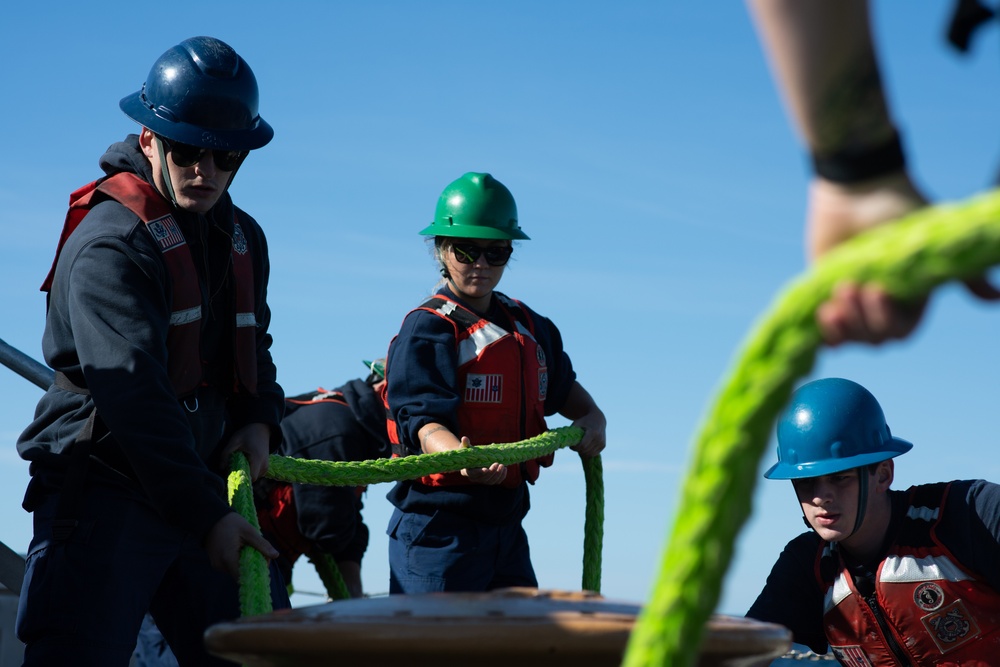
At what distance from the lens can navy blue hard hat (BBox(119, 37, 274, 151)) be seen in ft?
11.2

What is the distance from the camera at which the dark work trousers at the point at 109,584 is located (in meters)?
3.09

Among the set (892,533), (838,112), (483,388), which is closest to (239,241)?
(483,388)

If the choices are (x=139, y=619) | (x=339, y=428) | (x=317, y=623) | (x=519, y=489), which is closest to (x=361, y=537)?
(x=339, y=428)

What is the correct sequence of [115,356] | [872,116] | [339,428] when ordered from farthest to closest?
[339,428] → [115,356] → [872,116]

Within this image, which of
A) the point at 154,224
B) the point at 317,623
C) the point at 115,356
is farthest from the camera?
the point at 154,224

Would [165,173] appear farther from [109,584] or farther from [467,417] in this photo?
[467,417]

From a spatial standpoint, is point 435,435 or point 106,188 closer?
point 106,188

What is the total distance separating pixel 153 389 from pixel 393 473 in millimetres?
1273

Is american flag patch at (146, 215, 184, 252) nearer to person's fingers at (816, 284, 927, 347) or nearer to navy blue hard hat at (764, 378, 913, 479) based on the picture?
navy blue hard hat at (764, 378, 913, 479)

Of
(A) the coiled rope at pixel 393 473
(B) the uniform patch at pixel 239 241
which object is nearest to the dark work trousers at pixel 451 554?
(A) the coiled rope at pixel 393 473

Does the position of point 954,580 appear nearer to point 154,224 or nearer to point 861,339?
point 154,224

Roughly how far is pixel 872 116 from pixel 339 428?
190 inches

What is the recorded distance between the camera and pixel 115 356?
304cm

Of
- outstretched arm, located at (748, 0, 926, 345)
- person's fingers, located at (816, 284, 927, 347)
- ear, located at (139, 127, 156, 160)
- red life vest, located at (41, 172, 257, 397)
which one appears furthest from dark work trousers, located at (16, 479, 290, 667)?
person's fingers, located at (816, 284, 927, 347)
